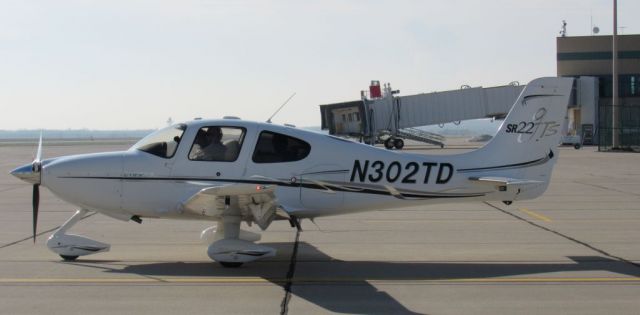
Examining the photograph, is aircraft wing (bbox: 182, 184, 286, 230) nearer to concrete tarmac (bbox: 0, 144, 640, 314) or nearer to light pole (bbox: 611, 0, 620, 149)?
concrete tarmac (bbox: 0, 144, 640, 314)

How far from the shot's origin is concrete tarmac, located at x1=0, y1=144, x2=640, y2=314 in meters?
7.36

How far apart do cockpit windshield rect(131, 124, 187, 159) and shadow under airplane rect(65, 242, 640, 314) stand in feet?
4.91

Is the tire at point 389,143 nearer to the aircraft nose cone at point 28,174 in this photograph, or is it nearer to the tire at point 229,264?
the tire at point 229,264

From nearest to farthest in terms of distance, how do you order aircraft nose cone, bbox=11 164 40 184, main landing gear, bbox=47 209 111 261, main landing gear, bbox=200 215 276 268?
main landing gear, bbox=200 215 276 268 → aircraft nose cone, bbox=11 164 40 184 → main landing gear, bbox=47 209 111 261

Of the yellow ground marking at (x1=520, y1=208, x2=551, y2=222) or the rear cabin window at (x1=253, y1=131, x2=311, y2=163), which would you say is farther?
the yellow ground marking at (x1=520, y1=208, x2=551, y2=222)

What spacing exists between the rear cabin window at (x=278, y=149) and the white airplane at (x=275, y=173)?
0.04ft

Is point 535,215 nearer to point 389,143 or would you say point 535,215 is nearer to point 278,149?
point 278,149

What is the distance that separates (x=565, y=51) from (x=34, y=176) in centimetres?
5841

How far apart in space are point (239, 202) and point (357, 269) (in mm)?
1775

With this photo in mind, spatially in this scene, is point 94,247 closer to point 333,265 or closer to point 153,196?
point 153,196

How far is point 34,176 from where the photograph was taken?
9273mm

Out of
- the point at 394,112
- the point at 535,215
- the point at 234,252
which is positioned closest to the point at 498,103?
the point at 394,112

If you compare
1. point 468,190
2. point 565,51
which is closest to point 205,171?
point 468,190

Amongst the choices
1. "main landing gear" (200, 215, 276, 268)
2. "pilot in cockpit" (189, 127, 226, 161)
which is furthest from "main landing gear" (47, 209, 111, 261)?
"pilot in cockpit" (189, 127, 226, 161)
